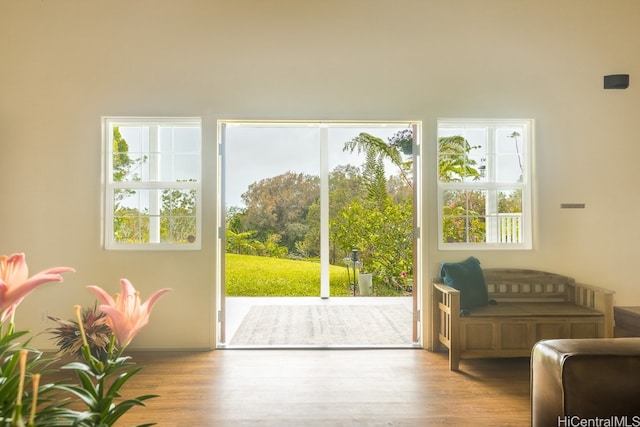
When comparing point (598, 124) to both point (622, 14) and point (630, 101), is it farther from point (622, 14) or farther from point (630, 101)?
point (622, 14)

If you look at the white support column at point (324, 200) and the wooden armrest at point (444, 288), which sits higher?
the white support column at point (324, 200)

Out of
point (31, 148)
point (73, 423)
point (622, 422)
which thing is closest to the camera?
point (73, 423)

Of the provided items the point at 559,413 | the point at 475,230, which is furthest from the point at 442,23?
the point at 559,413

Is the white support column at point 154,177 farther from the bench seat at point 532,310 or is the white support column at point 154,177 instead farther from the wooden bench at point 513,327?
the bench seat at point 532,310

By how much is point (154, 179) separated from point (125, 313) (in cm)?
340

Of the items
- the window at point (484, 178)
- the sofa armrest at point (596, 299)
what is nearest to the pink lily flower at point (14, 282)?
the window at point (484, 178)

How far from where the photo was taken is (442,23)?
3.96 m

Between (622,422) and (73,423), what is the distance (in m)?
1.81

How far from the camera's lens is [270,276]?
7176 millimetres

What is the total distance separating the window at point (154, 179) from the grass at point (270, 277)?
3064 mm

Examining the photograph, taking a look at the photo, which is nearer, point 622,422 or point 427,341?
point 622,422

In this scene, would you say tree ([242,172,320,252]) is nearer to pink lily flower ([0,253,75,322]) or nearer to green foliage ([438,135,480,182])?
green foliage ([438,135,480,182])

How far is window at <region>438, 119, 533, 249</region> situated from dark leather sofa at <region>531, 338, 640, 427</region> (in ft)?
8.17

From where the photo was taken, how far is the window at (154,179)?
396 centimetres
